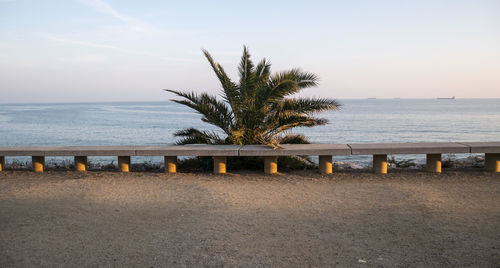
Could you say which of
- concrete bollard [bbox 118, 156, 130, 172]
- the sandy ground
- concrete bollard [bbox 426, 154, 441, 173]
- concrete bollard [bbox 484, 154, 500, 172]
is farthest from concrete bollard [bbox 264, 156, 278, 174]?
concrete bollard [bbox 484, 154, 500, 172]

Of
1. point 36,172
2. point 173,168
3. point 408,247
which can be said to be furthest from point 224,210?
point 36,172

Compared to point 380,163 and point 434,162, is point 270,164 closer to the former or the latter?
point 380,163

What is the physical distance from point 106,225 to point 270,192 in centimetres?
275

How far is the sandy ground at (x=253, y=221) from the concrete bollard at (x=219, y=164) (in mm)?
424

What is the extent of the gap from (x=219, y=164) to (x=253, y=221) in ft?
10.8

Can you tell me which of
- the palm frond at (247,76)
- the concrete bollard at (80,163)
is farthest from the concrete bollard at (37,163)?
the palm frond at (247,76)

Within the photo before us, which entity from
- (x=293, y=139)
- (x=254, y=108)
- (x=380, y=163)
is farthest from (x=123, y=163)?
(x=380, y=163)

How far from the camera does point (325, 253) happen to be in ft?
12.5

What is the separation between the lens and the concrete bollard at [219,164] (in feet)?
26.4

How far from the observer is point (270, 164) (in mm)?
8000

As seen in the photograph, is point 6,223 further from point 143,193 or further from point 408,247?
point 408,247

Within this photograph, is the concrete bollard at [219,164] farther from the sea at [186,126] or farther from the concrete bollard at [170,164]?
the sea at [186,126]

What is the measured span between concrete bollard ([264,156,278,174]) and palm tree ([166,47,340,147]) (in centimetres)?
98

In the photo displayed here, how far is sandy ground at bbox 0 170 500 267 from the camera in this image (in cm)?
374
